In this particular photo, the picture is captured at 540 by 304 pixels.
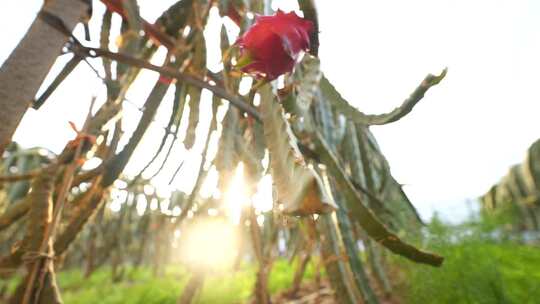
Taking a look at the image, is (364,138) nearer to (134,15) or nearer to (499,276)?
(499,276)

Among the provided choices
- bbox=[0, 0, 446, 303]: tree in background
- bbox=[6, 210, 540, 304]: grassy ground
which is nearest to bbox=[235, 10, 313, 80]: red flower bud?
bbox=[0, 0, 446, 303]: tree in background

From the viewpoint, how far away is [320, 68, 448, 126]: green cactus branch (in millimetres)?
424

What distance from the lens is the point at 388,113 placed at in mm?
461

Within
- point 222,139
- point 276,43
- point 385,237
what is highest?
point 222,139

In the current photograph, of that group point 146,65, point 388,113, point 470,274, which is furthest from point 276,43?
point 470,274

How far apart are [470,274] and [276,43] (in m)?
0.89

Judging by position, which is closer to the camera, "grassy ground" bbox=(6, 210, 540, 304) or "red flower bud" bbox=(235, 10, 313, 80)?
"red flower bud" bbox=(235, 10, 313, 80)

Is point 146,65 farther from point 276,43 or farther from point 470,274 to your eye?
point 470,274

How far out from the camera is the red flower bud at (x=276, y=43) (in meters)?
0.32

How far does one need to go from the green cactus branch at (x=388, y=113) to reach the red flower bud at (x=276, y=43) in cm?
16

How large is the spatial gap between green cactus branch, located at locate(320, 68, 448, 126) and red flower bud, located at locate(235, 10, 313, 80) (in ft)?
0.52

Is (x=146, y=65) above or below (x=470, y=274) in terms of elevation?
above

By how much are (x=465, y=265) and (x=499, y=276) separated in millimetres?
79

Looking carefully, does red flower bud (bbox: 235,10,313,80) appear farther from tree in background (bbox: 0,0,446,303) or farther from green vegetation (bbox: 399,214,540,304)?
green vegetation (bbox: 399,214,540,304)
